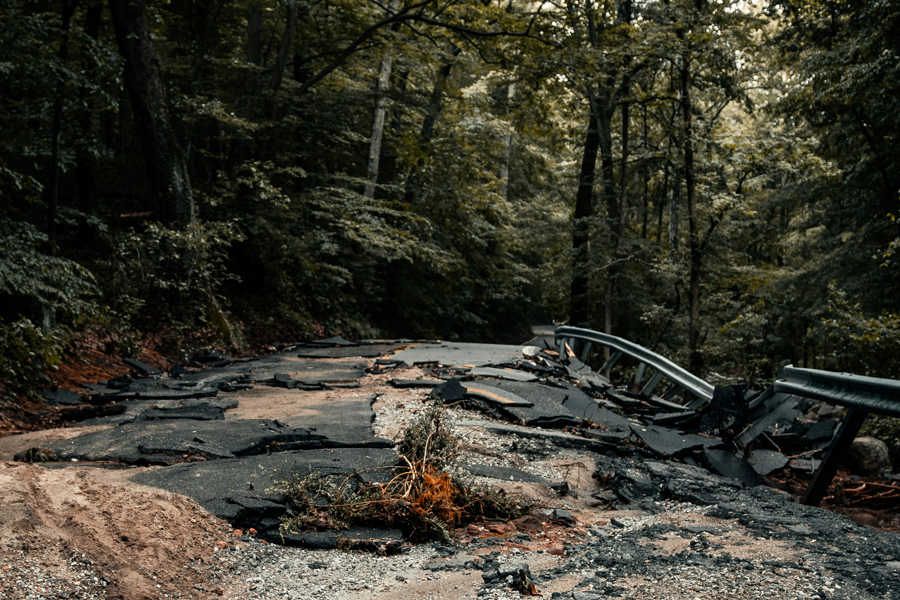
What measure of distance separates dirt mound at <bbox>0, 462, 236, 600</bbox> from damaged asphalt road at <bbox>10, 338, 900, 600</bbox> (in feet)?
1.02

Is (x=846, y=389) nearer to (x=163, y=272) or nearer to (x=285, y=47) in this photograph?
(x=163, y=272)

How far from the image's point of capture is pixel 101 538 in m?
3.28

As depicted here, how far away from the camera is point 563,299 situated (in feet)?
69.6

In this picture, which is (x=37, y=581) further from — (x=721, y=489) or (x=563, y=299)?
(x=563, y=299)

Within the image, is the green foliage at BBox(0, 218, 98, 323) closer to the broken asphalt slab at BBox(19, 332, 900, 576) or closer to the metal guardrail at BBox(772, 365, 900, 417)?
the broken asphalt slab at BBox(19, 332, 900, 576)

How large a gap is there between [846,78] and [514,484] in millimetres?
11901

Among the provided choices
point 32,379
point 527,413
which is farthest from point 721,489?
point 32,379

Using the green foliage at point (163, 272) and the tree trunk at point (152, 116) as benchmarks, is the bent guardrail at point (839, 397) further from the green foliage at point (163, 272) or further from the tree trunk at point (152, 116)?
the tree trunk at point (152, 116)

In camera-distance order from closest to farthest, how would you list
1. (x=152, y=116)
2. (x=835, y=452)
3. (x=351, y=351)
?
1. (x=835, y=452)
2. (x=152, y=116)
3. (x=351, y=351)

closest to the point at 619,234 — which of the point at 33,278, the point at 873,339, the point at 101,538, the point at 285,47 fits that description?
the point at 873,339

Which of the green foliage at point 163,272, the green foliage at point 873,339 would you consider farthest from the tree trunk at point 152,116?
the green foliage at point 873,339

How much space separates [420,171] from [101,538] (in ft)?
69.6

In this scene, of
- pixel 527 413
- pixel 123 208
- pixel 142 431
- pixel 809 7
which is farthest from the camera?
pixel 123 208

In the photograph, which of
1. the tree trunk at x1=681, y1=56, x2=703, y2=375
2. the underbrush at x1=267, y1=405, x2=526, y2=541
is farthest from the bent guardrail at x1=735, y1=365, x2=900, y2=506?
the tree trunk at x1=681, y1=56, x2=703, y2=375
